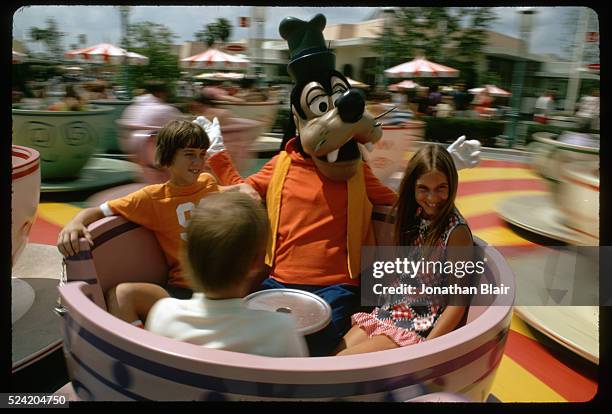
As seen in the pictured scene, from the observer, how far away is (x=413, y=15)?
1353 millimetres

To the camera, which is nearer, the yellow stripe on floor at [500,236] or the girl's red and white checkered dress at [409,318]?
the girl's red and white checkered dress at [409,318]

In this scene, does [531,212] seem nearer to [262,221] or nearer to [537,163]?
[537,163]

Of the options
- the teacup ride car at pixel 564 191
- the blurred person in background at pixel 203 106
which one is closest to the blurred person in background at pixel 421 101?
the teacup ride car at pixel 564 191

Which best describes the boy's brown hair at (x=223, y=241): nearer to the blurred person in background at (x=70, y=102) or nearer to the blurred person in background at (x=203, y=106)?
the blurred person in background at (x=70, y=102)

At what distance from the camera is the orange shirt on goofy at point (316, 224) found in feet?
5.24

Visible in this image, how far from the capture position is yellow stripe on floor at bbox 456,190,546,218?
12.5 feet

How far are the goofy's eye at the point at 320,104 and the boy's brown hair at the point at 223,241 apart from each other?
0.76 meters

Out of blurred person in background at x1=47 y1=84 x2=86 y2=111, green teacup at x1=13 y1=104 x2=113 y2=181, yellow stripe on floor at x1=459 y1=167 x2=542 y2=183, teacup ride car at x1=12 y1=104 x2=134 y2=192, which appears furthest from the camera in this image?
yellow stripe on floor at x1=459 y1=167 x2=542 y2=183

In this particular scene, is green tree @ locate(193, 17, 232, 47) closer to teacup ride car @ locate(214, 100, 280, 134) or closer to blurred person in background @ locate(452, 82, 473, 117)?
blurred person in background @ locate(452, 82, 473, 117)

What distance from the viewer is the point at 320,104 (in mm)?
1596

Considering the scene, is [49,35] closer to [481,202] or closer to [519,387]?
[519,387]

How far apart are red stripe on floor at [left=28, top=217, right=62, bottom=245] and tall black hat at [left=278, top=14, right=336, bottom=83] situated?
1.90 meters

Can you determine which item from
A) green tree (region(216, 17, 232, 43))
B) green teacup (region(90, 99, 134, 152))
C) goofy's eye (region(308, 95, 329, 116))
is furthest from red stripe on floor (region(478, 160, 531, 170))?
green tree (region(216, 17, 232, 43))
